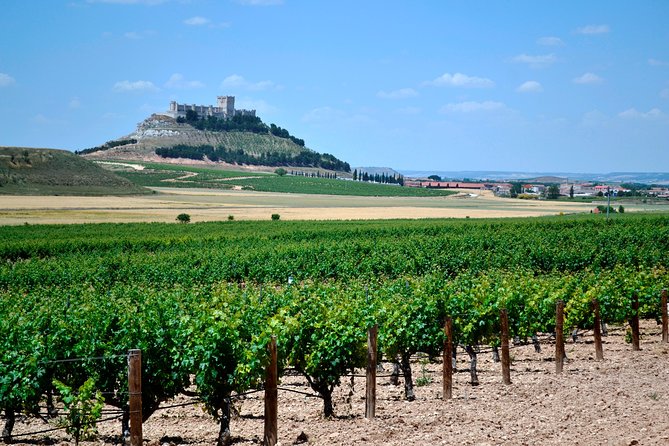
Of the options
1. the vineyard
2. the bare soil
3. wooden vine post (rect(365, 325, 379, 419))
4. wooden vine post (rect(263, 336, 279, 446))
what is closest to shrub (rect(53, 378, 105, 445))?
the vineyard

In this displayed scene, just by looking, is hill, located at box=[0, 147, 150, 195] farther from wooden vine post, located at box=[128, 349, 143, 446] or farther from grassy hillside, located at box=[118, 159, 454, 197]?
wooden vine post, located at box=[128, 349, 143, 446]

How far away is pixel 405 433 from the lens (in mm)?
10344

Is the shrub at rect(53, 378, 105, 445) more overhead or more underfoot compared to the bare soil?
more overhead

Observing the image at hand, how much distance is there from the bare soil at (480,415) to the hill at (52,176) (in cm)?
8906

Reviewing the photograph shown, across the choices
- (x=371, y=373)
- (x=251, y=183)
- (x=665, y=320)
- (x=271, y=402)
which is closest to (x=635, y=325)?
(x=665, y=320)

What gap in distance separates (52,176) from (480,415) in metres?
101

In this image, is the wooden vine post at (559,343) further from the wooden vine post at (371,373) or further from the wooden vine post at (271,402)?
the wooden vine post at (271,402)

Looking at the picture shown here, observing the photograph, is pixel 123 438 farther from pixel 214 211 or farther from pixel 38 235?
pixel 214 211

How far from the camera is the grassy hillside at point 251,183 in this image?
146 m

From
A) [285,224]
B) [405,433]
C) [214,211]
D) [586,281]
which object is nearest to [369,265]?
[586,281]

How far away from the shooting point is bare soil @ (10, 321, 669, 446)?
10.1 meters

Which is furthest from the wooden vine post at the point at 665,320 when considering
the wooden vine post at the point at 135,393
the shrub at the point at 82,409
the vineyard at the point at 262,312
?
the shrub at the point at 82,409

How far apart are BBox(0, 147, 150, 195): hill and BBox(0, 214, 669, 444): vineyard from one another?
64.5 m

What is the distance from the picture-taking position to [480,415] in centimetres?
1128
